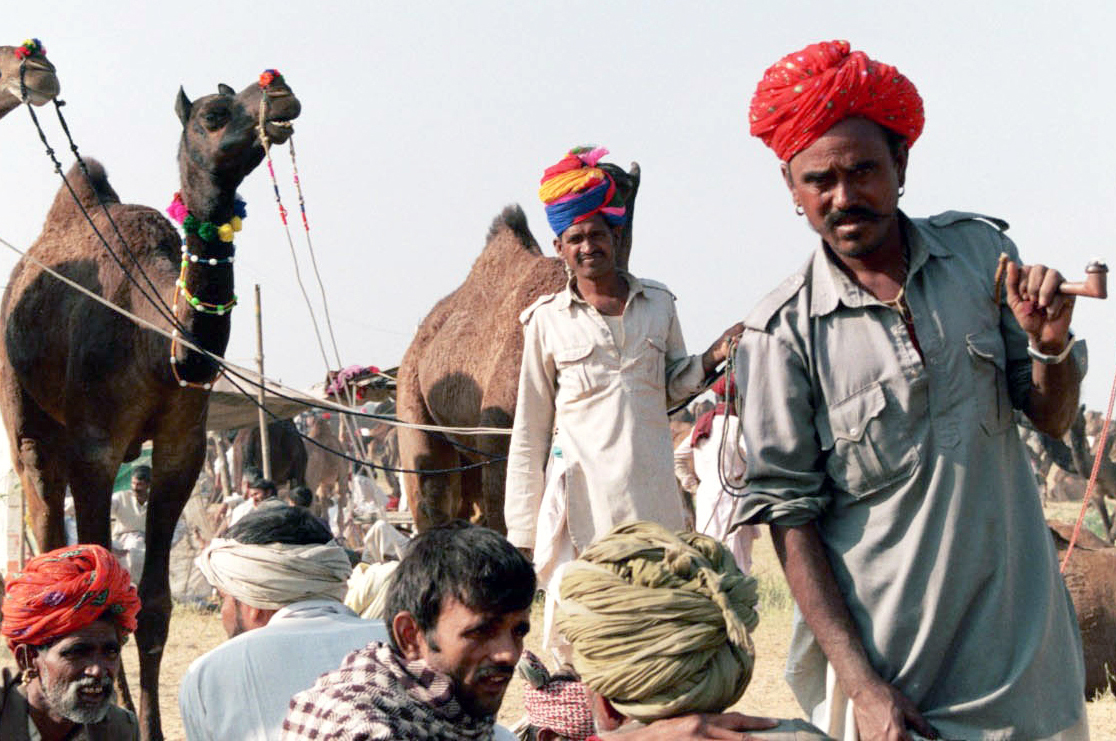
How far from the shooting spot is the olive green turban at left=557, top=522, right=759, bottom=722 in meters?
2.44

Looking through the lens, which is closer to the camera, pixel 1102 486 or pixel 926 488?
pixel 926 488

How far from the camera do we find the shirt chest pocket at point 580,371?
5.62 meters

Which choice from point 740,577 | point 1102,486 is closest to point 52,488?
point 740,577

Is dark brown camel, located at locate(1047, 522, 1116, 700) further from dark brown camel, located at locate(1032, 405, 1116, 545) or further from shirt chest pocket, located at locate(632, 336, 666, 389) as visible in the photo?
dark brown camel, located at locate(1032, 405, 1116, 545)

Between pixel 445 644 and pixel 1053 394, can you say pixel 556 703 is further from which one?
pixel 1053 394

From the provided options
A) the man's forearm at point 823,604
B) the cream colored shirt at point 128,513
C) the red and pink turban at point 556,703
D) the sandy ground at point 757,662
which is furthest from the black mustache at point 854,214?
the cream colored shirt at point 128,513

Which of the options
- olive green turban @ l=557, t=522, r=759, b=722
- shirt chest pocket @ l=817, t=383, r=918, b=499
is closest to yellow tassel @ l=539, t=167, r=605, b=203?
shirt chest pocket @ l=817, t=383, r=918, b=499

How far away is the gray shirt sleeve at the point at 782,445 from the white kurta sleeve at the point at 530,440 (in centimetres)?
261

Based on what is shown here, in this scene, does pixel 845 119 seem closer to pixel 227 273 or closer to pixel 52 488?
pixel 227 273

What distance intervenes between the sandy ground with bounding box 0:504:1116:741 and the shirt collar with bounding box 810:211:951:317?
3674 millimetres

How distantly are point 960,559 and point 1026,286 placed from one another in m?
0.54

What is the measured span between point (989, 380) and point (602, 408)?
8.68 ft

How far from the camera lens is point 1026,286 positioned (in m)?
2.85

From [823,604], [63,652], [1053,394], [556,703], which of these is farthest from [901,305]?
[63,652]
